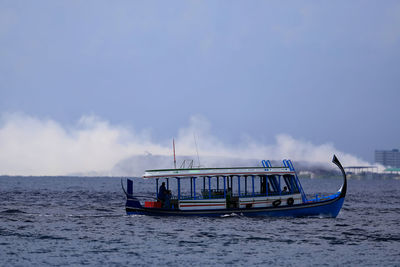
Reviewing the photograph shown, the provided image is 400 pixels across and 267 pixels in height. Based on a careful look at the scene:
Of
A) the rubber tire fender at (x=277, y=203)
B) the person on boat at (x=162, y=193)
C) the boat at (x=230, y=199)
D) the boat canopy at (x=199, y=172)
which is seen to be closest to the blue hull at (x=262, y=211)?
the boat at (x=230, y=199)

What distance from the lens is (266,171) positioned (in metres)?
44.7

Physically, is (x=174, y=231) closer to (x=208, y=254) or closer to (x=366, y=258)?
(x=208, y=254)

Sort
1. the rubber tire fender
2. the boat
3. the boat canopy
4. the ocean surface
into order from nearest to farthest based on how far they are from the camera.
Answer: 1. the ocean surface
2. the boat canopy
3. the boat
4. the rubber tire fender

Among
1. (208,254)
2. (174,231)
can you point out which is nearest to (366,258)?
(208,254)

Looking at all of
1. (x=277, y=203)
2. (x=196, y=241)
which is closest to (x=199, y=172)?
(x=277, y=203)

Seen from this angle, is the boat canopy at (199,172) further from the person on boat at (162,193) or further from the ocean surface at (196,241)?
the ocean surface at (196,241)

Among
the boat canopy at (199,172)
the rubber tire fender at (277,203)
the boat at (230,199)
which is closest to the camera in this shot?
the boat canopy at (199,172)

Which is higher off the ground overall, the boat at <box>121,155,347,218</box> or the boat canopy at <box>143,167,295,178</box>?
the boat canopy at <box>143,167,295,178</box>

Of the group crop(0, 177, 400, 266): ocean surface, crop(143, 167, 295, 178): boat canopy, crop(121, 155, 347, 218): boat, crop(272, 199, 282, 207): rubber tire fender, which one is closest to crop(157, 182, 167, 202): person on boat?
crop(121, 155, 347, 218): boat

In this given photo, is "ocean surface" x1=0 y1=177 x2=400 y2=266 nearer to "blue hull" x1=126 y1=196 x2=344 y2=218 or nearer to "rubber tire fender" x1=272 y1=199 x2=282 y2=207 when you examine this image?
"blue hull" x1=126 y1=196 x2=344 y2=218

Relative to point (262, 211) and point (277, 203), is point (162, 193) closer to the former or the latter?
point (262, 211)

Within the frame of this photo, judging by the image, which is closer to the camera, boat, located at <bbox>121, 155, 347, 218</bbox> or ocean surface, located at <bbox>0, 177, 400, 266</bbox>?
ocean surface, located at <bbox>0, 177, 400, 266</bbox>

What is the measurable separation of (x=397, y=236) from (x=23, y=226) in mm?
26147

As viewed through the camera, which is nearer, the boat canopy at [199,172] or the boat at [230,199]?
the boat canopy at [199,172]
